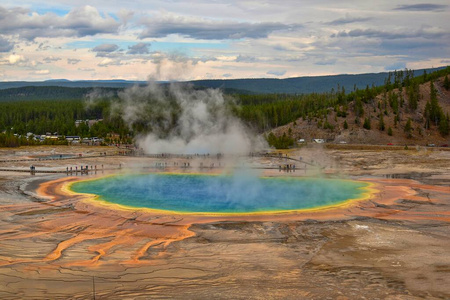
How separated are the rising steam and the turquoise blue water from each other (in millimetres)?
20616

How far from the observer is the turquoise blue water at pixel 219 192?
28947 mm

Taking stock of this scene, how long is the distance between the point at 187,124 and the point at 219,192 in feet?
111

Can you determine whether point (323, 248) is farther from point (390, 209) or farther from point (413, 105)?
point (413, 105)

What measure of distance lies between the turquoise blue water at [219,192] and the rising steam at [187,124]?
20.6 metres

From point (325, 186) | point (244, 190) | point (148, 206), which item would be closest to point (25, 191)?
point (148, 206)

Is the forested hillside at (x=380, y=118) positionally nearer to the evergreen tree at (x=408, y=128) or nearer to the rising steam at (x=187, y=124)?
the evergreen tree at (x=408, y=128)

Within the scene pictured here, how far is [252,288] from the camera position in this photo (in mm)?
15227

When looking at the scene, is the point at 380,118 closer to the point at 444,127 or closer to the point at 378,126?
the point at 378,126

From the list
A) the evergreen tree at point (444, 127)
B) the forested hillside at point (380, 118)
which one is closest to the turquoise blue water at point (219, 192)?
the forested hillside at point (380, 118)

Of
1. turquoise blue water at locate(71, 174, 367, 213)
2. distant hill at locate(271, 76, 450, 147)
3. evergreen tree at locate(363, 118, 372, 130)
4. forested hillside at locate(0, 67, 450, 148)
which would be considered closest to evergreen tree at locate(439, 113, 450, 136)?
forested hillside at locate(0, 67, 450, 148)

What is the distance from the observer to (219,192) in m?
34.0

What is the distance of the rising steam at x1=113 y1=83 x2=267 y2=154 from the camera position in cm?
6406

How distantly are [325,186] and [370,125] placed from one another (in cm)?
4218

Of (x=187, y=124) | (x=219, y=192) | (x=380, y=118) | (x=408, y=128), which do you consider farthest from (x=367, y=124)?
(x=219, y=192)
